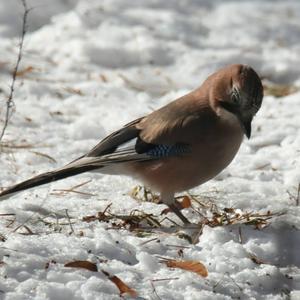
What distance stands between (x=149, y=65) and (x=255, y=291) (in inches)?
167

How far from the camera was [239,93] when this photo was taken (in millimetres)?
5043

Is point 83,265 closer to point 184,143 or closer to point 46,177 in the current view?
point 46,177

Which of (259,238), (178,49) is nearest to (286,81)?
(178,49)

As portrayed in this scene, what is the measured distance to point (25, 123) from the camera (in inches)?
267

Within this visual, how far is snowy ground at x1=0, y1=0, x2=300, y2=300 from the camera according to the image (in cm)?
423

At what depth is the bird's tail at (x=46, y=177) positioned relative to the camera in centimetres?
493

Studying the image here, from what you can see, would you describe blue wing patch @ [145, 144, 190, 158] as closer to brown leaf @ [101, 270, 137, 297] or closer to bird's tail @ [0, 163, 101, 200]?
bird's tail @ [0, 163, 101, 200]

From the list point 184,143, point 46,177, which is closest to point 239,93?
point 184,143

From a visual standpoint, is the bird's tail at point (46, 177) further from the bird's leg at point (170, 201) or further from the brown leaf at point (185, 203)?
the brown leaf at point (185, 203)

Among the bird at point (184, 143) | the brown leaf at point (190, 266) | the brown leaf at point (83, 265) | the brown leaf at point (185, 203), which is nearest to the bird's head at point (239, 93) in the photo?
the bird at point (184, 143)

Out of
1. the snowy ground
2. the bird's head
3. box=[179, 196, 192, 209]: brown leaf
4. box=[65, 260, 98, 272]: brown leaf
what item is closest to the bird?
the bird's head

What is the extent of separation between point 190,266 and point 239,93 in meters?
1.18

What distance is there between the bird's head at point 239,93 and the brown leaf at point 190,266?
1.00m

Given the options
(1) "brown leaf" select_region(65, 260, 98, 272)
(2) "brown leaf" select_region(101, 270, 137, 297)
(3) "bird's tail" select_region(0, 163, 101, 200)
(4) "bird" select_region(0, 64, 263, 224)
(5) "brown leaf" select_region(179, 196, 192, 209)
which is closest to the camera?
(2) "brown leaf" select_region(101, 270, 137, 297)
